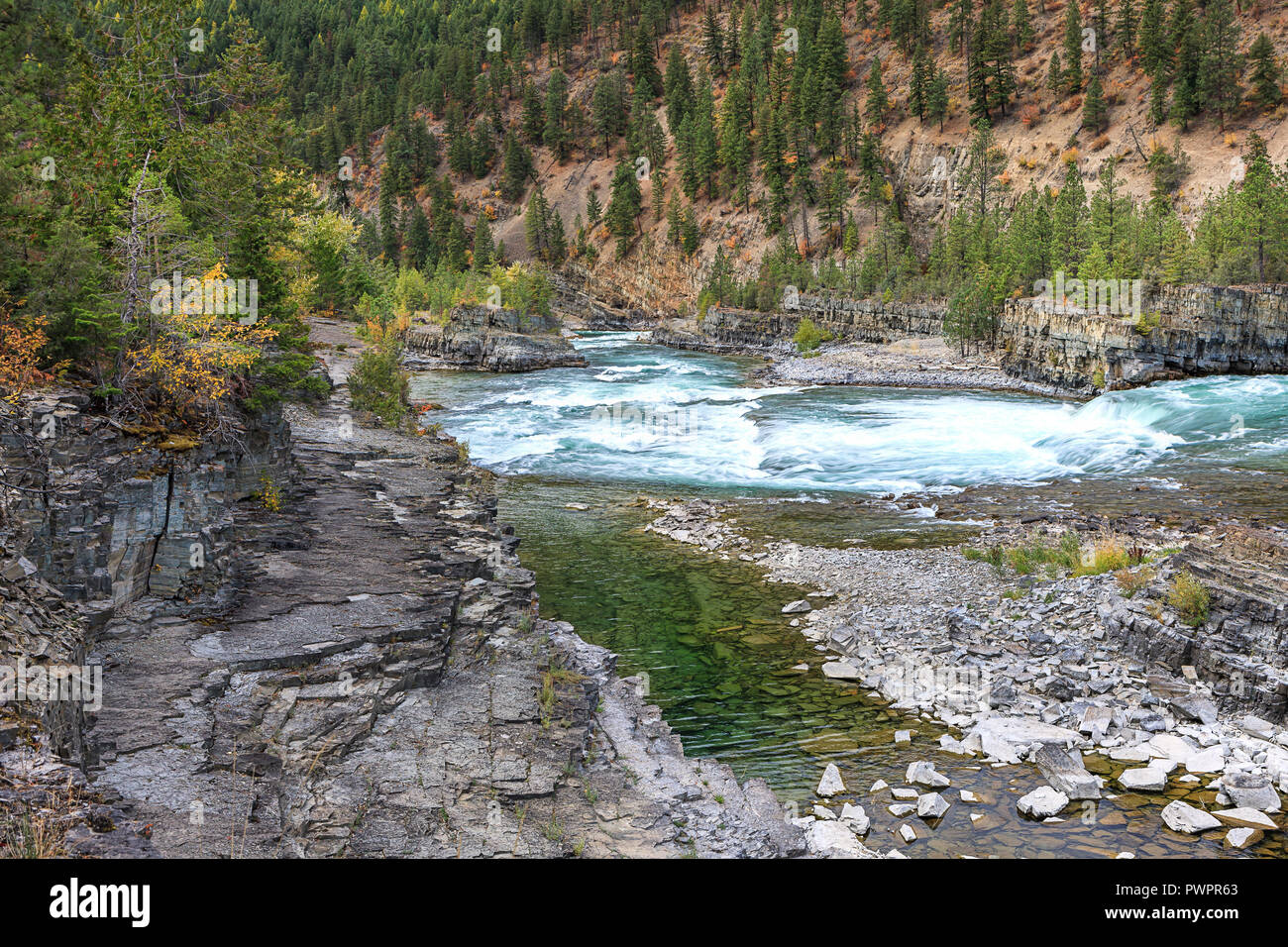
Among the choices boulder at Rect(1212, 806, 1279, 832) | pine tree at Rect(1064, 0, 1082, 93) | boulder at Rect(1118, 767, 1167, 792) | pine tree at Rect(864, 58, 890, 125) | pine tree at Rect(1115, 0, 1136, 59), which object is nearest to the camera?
boulder at Rect(1212, 806, 1279, 832)

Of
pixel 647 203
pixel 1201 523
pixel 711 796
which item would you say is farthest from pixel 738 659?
pixel 647 203

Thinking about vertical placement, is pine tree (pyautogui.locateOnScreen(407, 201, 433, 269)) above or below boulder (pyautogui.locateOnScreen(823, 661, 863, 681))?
above

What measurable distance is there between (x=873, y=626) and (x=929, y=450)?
2115 cm

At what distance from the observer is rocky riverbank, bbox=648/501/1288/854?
10938 millimetres

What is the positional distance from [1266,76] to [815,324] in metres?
46.8

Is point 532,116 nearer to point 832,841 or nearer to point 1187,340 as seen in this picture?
point 1187,340

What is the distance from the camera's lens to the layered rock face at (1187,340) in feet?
169

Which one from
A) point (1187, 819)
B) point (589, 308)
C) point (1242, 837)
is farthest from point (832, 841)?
point (589, 308)

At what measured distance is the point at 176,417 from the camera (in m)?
14.7

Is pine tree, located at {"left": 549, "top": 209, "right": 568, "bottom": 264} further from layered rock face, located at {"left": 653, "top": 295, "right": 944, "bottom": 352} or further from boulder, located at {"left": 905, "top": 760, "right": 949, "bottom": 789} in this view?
boulder, located at {"left": 905, "top": 760, "right": 949, "bottom": 789}

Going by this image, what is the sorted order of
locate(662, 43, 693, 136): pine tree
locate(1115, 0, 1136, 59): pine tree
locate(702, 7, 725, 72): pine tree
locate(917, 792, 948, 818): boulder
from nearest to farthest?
locate(917, 792, 948, 818): boulder → locate(1115, 0, 1136, 59): pine tree → locate(662, 43, 693, 136): pine tree → locate(702, 7, 725, 72): pine tree

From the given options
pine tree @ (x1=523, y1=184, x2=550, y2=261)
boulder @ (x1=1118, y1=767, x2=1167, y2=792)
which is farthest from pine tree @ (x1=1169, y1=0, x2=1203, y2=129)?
boulder @ (x1=1118, y1=767, x2=1167, y2=792)

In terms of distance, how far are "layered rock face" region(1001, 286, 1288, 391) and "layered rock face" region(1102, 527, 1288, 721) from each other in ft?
130
